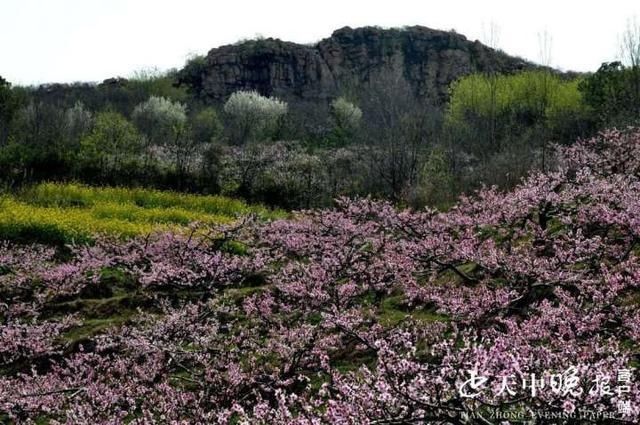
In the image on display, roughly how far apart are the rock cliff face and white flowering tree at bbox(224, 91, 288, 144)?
2206cm

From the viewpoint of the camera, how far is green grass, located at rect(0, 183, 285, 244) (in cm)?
1642

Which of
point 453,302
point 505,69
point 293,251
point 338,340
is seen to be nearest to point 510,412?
point 453,302

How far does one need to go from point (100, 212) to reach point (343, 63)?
7519 cm

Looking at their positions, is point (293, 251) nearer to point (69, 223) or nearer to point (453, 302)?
point (453, 302)

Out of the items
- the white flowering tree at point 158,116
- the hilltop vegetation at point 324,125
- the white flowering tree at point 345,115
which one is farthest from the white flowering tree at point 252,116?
the white flowering tree at point 345,115

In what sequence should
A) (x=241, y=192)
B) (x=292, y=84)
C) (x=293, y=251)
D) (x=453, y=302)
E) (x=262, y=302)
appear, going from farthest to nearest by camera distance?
1. (x=292, y=84)
2. (x=241, y=192)
3. (x=293, y=251)
4. (x=262, y=302)
5. (x=453, y=302)

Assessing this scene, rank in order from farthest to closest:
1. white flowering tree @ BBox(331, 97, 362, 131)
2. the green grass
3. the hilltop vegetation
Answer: white flowering tree @ BBox(331, 97, 362, 131)
the hilltop vegetation
the green grass

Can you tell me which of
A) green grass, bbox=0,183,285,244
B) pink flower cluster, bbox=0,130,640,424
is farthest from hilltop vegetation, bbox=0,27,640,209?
pink flower cluster, bbox=0,130,640,424

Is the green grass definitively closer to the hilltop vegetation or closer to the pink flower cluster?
the hilltop vegetation

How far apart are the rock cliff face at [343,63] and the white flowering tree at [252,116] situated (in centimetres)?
2206

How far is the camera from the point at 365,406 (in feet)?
9.75

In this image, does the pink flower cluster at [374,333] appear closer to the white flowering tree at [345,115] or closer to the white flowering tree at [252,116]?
the white flowering tree at [252,116]

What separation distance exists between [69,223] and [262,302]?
37.6 feet

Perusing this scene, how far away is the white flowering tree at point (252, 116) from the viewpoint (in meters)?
51.4
